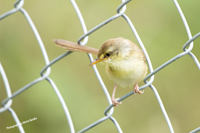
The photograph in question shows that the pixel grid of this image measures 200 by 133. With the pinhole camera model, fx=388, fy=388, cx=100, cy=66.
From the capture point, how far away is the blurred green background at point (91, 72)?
2840mm

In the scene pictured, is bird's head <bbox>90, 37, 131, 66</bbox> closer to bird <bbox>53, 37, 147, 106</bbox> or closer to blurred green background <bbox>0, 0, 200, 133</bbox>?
bird <bbox>53, 37, 147, 106</bbox>

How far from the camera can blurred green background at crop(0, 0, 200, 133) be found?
2840mm

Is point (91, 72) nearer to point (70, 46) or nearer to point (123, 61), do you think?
point (123, 61)

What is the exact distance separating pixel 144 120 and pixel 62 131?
2.08ft

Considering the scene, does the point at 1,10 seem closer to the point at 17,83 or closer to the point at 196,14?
the point at 17,83

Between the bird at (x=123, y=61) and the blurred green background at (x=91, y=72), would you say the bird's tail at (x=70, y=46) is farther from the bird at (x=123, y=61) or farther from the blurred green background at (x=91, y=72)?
the blurred green background at (x=91, y=72)

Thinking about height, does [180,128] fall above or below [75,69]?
below

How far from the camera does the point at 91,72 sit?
314 centimetres

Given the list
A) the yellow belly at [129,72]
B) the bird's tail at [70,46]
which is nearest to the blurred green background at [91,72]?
the yellow belly at [129,72]

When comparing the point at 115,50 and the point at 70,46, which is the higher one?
the point at 70,46

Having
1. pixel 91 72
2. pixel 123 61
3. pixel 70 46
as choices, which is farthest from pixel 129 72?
pixel 91 72

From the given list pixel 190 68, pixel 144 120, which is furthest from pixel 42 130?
pixel 190 68

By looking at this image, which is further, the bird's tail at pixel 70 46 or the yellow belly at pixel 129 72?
the yellow belly at pixel 129 72

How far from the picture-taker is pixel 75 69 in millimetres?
3082
